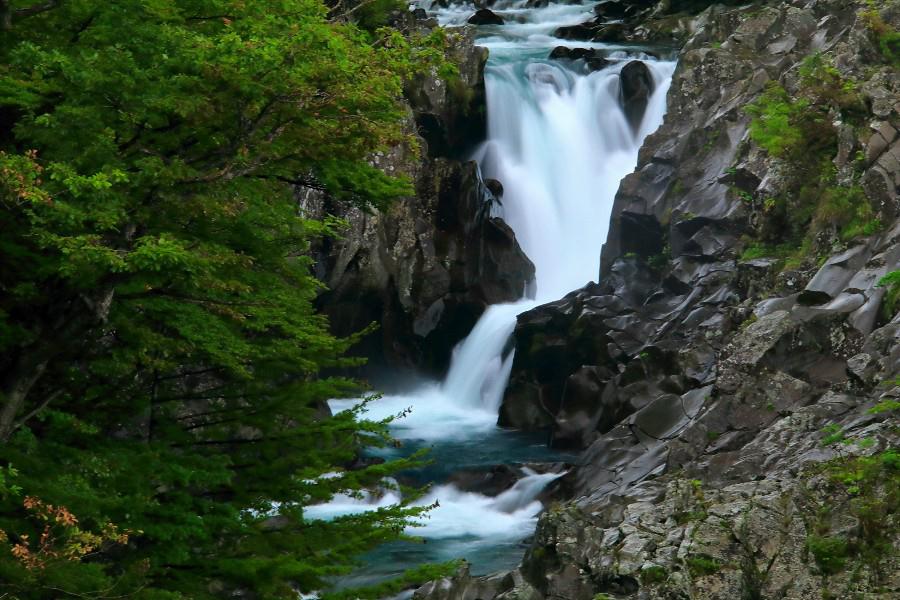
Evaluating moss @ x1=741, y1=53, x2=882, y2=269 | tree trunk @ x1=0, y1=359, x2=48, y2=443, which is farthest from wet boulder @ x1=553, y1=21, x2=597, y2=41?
tree trunk @ x1=0, y1=359, x2=48, y2=443

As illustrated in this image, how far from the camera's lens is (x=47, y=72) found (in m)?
9.23

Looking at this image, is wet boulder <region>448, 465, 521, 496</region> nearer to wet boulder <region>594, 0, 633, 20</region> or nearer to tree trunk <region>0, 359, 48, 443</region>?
tree trunk <region>0, 359, 48, 443</region>

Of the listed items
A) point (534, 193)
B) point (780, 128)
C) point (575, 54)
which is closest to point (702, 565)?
point (780, 128)

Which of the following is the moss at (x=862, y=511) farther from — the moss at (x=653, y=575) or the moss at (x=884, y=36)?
the moss at (x=884, y=36)

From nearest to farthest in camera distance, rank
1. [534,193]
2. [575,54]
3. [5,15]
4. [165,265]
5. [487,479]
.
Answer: [165,265] < [5,15] < [487,479] < [534,193] < [575,54]

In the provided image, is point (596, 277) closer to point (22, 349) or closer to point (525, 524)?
point (525, 524)

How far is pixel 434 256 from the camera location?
3569cm

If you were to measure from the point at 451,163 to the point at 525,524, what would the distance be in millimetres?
18252

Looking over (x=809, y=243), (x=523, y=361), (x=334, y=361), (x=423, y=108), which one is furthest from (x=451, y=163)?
(x=334, y=361)

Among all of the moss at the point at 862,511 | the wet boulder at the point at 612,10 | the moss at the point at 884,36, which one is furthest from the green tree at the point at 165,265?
the wet boulder at the point at 612,10

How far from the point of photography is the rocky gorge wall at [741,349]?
40.6ft

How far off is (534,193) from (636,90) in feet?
19.7

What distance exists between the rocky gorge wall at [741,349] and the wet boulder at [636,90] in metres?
2.74

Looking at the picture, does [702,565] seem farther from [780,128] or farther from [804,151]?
[780,128]
